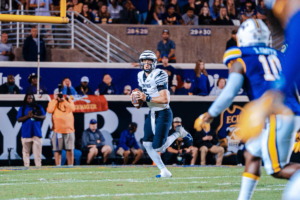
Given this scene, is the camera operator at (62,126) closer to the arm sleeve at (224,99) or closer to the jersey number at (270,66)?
the jersey number at (270,66)

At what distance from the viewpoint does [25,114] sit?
13.8m

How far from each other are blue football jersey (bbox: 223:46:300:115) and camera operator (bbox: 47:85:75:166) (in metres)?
8.53

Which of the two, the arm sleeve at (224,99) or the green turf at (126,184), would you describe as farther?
the green turf at (126,184)

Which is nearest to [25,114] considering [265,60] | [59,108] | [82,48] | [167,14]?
[59,108]

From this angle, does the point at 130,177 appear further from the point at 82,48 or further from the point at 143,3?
the point at 143,3

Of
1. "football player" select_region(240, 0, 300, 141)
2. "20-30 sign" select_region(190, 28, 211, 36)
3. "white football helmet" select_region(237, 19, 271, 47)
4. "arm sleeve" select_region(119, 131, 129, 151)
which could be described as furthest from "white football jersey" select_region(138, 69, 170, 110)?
"20-30 sign" select_region(190, 28, 211, 36)

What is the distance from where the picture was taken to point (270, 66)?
18.7 feet

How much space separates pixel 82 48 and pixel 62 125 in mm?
3788

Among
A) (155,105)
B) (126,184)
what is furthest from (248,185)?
(155,105)

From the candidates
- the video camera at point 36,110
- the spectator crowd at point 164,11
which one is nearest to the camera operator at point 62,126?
the video camera at point 36,110

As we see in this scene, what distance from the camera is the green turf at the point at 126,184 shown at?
7.56 m

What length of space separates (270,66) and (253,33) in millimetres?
324

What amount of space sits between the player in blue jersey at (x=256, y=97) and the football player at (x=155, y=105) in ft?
13.8

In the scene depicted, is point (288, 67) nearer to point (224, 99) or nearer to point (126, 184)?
point (224, 99)
